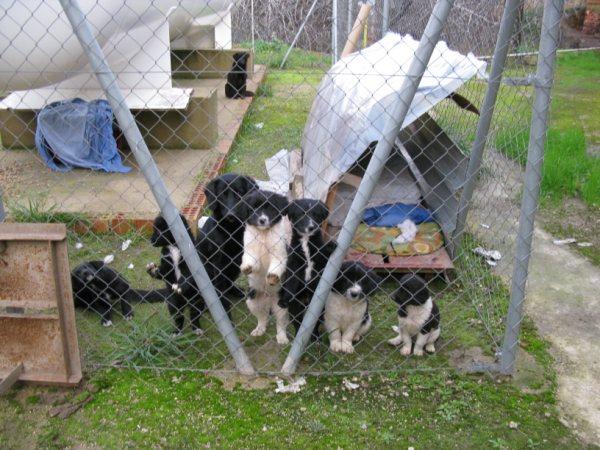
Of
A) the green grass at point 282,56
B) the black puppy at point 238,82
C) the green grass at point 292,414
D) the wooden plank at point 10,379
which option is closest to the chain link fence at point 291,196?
the green grass at point 292,414

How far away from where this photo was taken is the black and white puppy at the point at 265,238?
11.4 ft

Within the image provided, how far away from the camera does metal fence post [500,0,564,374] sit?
9.30 feet

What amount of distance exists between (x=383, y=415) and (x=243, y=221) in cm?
144

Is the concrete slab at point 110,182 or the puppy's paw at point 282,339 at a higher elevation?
the puppy's paw at point 282,339

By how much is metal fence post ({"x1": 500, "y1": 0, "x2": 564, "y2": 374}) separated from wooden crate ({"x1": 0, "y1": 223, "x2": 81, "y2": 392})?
98.0 inches

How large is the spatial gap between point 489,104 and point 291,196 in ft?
9.14

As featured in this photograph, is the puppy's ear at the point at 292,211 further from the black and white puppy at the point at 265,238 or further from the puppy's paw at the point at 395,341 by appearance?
the puppy's paw at the point at 395,341

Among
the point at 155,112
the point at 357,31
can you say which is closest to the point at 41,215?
the point at 155,112

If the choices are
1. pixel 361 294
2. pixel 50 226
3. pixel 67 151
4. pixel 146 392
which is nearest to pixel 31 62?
pixel 67 151

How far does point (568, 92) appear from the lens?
11781 mm

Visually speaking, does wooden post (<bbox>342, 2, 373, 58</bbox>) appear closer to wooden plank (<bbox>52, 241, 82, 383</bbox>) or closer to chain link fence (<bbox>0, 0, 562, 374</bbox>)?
chain link fence (<bbox>0, 0, 562, 374</bbox>)

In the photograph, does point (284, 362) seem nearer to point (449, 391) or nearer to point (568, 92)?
point (449, 391)

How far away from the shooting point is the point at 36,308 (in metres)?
3.14

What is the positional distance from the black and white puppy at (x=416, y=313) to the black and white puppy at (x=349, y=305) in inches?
7.4
